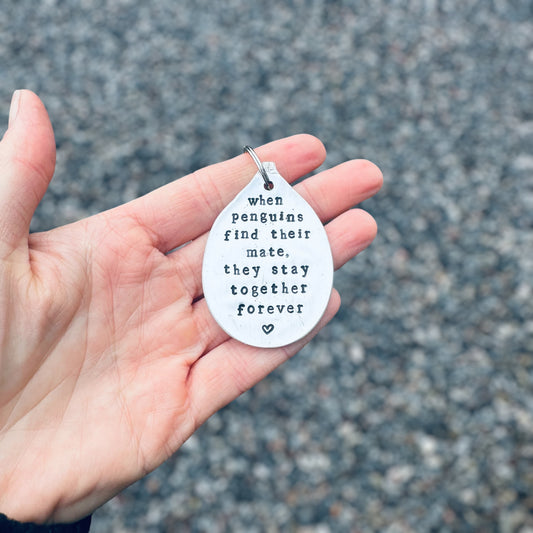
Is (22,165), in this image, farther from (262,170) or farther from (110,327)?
(262,170)

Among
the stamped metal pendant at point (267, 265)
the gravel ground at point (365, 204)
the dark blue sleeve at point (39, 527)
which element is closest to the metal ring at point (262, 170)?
the stamped metal pendant at point (267, 265)

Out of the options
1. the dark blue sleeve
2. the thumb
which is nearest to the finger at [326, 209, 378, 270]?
the thumb

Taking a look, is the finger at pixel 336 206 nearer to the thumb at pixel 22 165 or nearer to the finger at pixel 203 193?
the finger at pixel 203 193

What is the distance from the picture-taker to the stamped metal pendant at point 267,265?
2742 mm

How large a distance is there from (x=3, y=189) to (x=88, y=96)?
10.2 feet

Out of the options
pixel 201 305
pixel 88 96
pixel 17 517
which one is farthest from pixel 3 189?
pixel 88 96

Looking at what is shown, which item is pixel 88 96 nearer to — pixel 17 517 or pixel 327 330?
pixel 327 330

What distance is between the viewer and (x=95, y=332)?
260 cm

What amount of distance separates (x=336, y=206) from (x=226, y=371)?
3.50 ft

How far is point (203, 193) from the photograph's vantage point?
290cm

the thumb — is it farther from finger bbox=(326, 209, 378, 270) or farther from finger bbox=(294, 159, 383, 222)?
finger bbox=(326, 209, 378, 270)

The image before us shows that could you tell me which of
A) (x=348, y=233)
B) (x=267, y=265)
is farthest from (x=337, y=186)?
(x=267, y=265)

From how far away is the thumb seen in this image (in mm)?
2367

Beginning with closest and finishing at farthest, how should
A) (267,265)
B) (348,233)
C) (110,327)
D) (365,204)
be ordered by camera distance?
(110,327) → (267,265) → (348,233) → (365,204)
